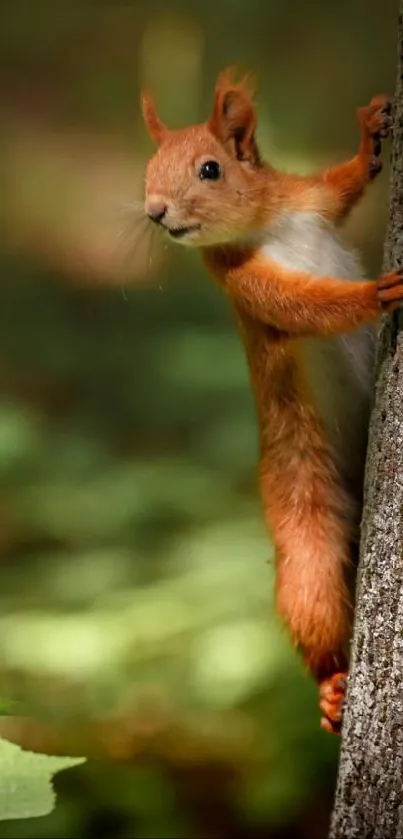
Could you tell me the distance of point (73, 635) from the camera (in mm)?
1673

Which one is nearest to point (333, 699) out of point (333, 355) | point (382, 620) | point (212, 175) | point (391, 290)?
point (382, 620)


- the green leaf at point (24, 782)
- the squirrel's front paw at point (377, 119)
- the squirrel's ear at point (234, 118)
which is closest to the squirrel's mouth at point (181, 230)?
the squirrel's ear at point (234, 118)

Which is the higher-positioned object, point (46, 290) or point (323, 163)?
point (323, 163)

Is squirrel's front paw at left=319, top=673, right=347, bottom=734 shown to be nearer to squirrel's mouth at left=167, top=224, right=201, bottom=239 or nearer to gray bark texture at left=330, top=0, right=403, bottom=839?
gray bark texture at left=330, top=0, right=403, bottom=839

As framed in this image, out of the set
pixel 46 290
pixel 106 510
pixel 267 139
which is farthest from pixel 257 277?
pixel 106 510

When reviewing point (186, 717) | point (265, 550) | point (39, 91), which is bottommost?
point (186, 717)

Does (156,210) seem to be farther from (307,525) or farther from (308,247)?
(307,525)

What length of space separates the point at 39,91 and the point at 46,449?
57 cm

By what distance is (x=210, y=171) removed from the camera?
1049 millimetres

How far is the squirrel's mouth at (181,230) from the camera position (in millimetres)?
1030

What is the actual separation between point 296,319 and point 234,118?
9.1 inches

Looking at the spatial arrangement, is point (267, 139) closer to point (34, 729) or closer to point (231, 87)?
point (231, 87)

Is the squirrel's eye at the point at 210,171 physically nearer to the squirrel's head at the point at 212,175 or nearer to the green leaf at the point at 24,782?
the squirrel's head at the point at 212,175

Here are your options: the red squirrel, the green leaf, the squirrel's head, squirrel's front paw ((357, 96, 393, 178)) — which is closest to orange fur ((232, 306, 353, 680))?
the red squirrel
